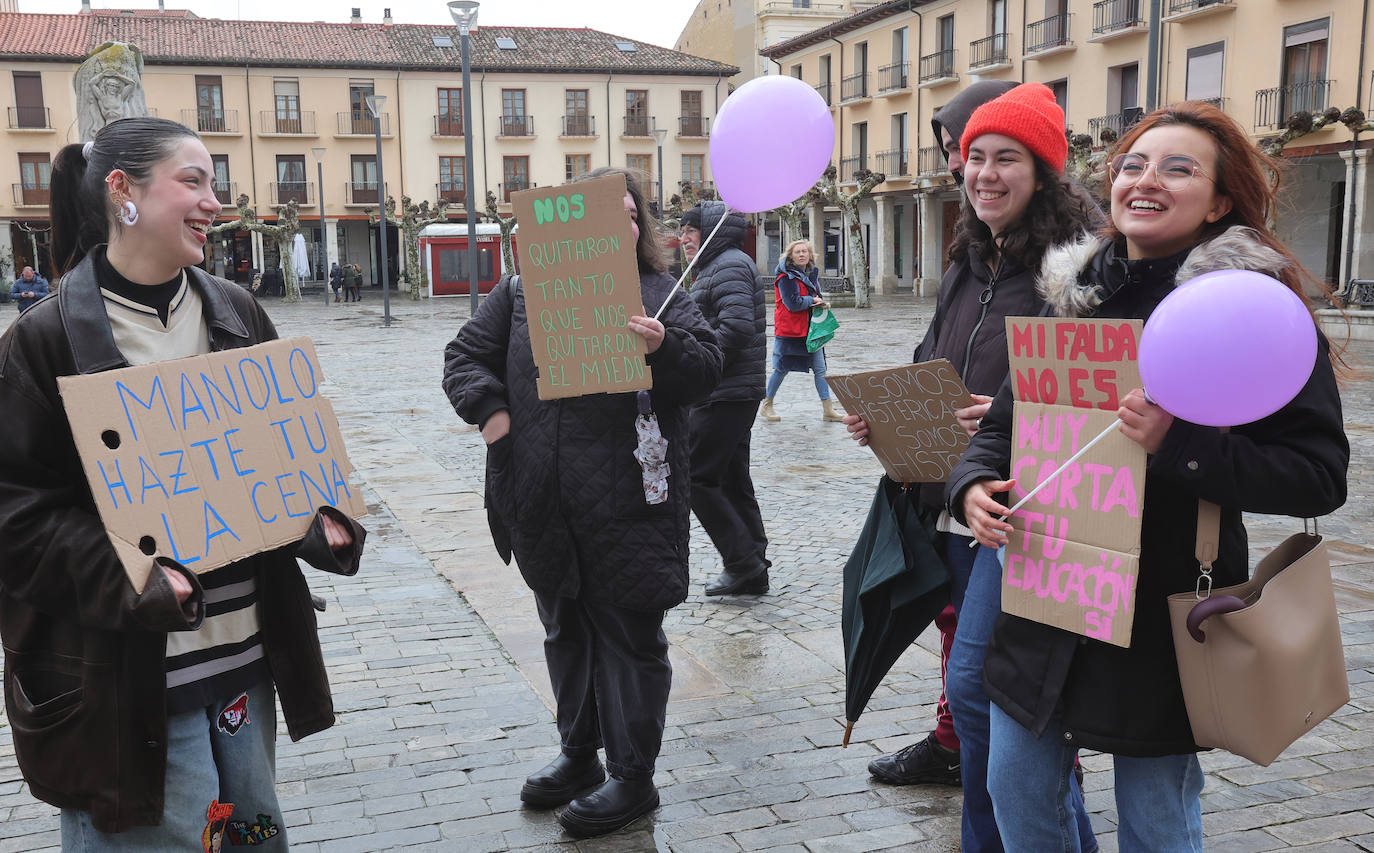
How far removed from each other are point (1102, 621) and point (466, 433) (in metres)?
9.39

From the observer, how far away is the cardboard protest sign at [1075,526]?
209cm

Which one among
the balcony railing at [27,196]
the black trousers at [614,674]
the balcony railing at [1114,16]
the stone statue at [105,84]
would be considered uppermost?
the balcony railing at [1114,16]

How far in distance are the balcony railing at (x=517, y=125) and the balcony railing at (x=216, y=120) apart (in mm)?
11333

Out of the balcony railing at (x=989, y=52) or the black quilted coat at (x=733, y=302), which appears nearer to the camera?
the black quilted coat at (x=733, y=302)

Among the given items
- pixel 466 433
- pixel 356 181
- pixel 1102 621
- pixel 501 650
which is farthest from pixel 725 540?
pixel 356 181

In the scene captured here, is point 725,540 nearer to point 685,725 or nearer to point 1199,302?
point 685,725

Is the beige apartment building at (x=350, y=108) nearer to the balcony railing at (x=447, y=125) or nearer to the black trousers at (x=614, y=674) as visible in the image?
the balcony railing at (x=447, y=125)

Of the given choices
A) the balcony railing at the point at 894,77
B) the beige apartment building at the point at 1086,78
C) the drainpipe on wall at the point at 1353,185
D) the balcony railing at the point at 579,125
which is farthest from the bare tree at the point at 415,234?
the drainpipe on wall at the point at 1353,185

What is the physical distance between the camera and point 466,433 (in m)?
11.0

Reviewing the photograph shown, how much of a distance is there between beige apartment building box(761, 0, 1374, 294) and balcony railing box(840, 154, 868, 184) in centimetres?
6

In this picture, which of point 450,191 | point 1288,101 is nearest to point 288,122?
point 450,191

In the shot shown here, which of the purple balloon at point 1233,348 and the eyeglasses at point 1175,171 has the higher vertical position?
the eyeglasses at point 1175,171

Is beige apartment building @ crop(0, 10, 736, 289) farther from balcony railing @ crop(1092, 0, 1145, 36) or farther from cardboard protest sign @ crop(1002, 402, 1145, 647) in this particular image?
cardboard protest sign @ crop(1002, 402, 1145, 647)

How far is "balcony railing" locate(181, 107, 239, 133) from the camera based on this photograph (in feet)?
162
